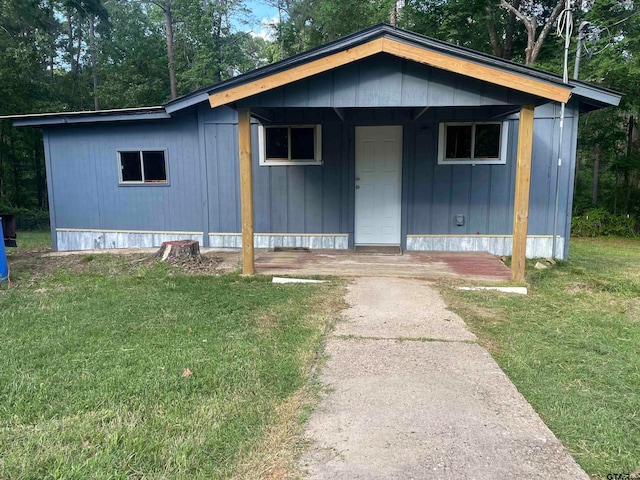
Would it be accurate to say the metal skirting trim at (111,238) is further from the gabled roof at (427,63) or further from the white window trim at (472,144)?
the white window trim at (472,144)

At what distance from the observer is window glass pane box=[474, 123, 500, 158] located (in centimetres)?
682

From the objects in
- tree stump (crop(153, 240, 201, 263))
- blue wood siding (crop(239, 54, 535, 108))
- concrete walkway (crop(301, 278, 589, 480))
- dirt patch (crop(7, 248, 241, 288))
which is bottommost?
concrete walkway (crop(301, 278, 589, 480))

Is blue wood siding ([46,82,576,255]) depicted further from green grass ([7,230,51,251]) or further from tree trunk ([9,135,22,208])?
tree trunk ([9,135,22,208])

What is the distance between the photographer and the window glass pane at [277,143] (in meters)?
7.19

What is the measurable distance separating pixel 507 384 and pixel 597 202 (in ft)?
47.4

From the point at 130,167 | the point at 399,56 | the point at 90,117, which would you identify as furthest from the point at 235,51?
the point at 399,56

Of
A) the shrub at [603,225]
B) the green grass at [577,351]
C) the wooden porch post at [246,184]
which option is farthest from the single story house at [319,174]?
the shrub at [603,225]

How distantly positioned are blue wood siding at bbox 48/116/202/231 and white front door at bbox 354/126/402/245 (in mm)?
2909

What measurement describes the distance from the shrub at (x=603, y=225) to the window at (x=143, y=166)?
11585mm

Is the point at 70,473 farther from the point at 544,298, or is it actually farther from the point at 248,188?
the point at 544,298

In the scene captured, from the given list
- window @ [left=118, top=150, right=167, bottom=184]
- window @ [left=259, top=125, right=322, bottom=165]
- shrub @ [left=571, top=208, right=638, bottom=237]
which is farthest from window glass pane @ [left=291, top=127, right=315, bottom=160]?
shrub @ [left=571, top=208, right=638, bottom=237]

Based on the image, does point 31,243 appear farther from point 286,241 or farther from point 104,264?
point 286,241

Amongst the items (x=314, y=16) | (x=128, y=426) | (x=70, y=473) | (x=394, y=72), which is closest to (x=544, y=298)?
(x=394, y=72)

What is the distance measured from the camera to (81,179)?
8.05 m
